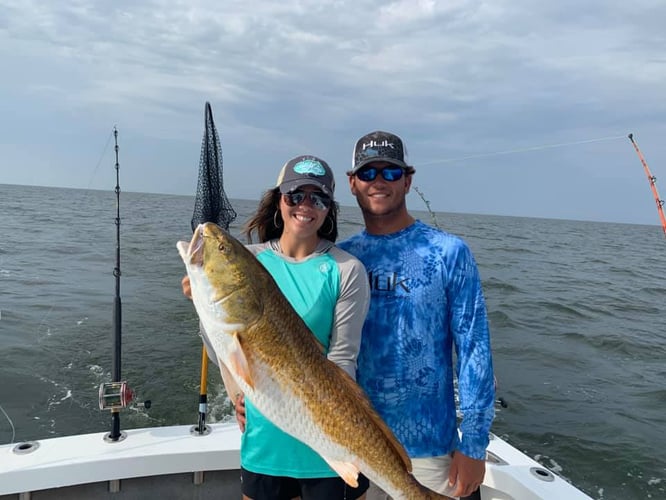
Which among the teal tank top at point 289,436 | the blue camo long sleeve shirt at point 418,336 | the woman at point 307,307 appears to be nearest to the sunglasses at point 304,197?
the woman at point 307,307

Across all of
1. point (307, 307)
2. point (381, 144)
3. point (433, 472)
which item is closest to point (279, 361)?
point (307, 307)

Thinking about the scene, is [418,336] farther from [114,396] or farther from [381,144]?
[114,396]

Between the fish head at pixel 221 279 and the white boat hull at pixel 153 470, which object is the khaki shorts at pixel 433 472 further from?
the fish head at pixel 221 279

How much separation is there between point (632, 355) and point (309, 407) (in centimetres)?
1385

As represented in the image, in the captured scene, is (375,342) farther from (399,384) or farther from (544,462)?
(544,462)

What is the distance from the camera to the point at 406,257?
2.86 meters

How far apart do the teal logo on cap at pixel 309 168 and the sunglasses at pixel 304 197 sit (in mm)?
106

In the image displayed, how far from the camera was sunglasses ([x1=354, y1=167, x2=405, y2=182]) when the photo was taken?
290 centimetres

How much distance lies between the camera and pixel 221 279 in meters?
2.31

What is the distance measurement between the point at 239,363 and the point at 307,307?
1.59 ft

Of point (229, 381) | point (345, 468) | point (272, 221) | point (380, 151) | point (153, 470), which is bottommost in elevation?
point (153, 470)

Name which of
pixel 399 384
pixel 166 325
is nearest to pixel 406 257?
pixel 399 384

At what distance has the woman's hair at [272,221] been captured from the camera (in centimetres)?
287

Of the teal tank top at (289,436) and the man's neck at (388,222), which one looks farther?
the man's neck at (388,222)
